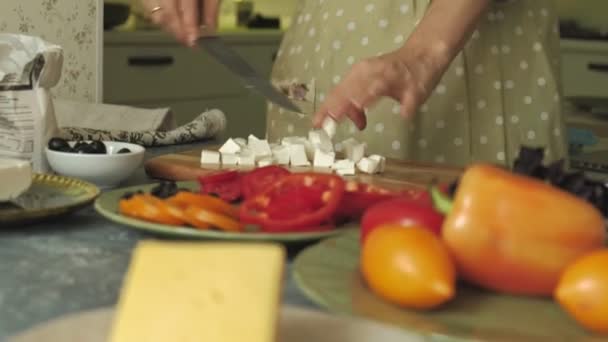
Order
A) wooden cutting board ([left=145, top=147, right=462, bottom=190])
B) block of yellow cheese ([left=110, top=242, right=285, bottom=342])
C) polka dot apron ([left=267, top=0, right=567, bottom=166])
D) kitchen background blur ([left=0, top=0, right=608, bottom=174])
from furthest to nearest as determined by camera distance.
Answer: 1. kitchen background blur ([left=0, top=0, right=608, bottom=174])
2. polka dot apron ([left=267, top=0, right=567, bottom=166])
3. wooden cutting board ([left=145, top=147, right=462, bottom=190])
4. block of yellow cheese ([left=110, top=242, right=285, bottom=342])

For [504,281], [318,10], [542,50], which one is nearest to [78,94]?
[318,10]

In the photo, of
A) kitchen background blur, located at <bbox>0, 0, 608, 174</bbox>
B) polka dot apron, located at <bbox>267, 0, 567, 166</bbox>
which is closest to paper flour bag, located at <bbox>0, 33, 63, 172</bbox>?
polka dot apron, located at <bbox>267, 0, 567, 166</bbox>

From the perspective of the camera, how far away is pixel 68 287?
747 mm

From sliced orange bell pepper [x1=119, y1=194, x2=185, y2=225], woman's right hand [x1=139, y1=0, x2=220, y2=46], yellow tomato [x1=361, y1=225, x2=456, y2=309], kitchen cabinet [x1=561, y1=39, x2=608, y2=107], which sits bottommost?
kitchen cabinet [x1=561, y1=39, x2=608, y2=107]

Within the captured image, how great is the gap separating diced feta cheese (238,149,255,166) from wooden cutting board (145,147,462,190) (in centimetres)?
2

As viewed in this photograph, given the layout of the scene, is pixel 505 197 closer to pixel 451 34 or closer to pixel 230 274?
pixel 230 274

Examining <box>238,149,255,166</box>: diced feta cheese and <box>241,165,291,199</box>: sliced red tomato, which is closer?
<box>241,165,291,199</box>: sliced red tomato

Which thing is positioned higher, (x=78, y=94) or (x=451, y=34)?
(x=451, y=34)

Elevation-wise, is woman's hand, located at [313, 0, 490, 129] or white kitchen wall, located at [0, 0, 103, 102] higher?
woman's hand, located at [313, 0, 490, 129]

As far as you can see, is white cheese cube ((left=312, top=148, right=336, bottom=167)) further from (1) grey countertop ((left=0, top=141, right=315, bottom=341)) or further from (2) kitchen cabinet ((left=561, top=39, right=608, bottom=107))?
(2) kitchen cabinet ((left=561, top=39, right=608, bottom=107))

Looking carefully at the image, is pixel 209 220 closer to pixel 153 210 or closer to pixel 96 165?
pixel 153 210

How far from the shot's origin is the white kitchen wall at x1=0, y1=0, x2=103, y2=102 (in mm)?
2352

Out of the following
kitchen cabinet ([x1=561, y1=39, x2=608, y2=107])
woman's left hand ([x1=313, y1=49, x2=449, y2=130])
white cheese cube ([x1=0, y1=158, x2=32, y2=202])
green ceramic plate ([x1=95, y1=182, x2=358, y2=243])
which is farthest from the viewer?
kitchen cabinet ([x1=561, y1=39, x2=608, y2=107])

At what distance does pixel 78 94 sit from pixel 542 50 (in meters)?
1.35
